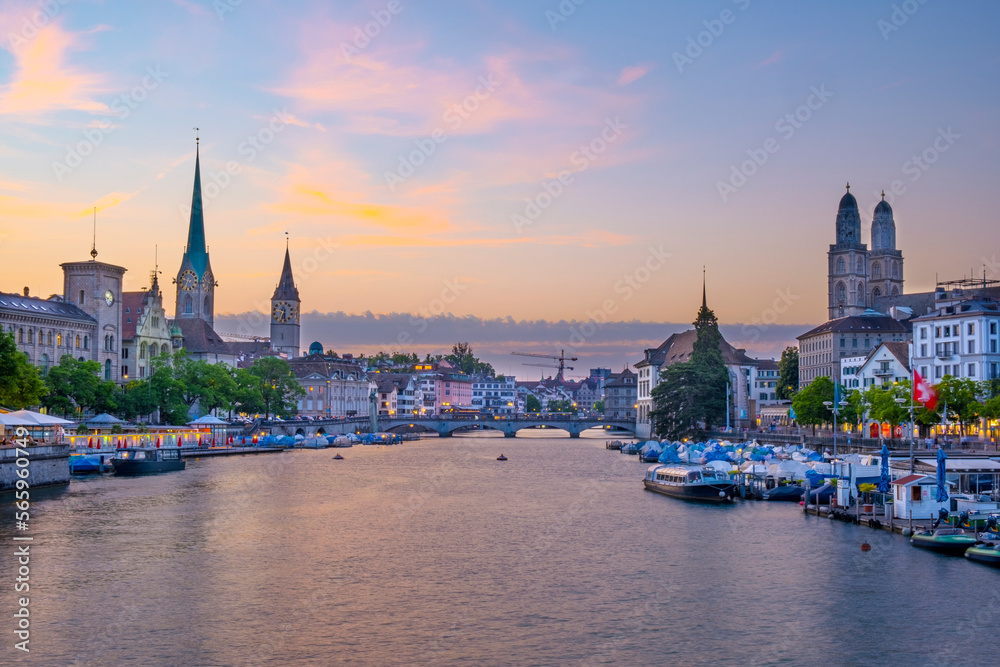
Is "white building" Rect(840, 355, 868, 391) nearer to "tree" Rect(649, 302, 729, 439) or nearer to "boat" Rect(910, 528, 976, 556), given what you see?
"tree" Rect(649, 302, 729, 439)

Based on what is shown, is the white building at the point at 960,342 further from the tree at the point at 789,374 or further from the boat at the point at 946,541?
the tree at the point at 789,374

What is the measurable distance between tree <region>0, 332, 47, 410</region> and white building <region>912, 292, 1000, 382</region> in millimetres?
70113

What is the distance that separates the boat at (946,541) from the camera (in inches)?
1551

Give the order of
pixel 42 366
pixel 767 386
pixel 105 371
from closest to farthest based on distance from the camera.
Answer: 1. pixel 42 366
2. pixel 105 371
3. pixel 767 386

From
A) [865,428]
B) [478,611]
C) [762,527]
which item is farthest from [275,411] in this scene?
[478,611]

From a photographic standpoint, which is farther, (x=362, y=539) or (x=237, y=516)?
(x=237, y=516)

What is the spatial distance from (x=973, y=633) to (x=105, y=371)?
108m

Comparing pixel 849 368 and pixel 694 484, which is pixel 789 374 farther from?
pixel 694 484

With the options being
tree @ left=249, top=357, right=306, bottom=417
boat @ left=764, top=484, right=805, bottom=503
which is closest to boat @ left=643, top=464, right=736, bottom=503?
boat @ left=764, top=484, right=805, bottom=503

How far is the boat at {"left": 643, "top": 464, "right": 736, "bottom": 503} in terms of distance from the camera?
63.3 meters

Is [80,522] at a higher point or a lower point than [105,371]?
lower

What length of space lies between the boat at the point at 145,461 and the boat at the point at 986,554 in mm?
61356

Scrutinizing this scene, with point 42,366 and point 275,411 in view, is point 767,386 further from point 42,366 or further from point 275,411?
point 42,366

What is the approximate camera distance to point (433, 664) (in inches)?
1036
